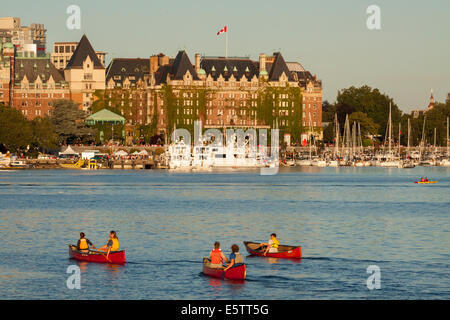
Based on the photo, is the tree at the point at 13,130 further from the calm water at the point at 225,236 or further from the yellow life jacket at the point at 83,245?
the yellow life jacket at the point at 83,245

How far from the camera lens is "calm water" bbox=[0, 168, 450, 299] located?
5378cm

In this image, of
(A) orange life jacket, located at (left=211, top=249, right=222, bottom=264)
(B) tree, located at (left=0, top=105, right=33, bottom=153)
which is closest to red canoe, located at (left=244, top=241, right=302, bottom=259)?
(A) orange life jacket, located at (left=211, top=249, right=222, bottom=264)

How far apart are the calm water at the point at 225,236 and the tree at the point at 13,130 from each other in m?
39.2

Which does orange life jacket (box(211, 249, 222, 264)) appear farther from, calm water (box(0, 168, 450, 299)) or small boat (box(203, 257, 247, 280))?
calm water (box(0, 168, 450, 299))

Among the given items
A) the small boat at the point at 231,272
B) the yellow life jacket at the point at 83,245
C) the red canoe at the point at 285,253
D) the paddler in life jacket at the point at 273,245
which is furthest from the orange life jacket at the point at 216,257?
the yellow life jacket at the point at 83,245

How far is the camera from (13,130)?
186 metres

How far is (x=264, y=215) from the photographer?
96.8 m

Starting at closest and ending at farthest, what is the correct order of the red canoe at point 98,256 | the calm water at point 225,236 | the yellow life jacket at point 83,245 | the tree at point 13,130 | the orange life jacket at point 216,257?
the calm water at point 225,236 → the orange life jacket at point 216,257 → the red canoe at point 98,256 → the yellow life jacket at point 83,245 → the tree at point 13,130

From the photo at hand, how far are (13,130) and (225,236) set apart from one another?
380 feet

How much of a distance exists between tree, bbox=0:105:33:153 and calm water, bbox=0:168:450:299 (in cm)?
3915

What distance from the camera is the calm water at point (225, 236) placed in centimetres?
5378

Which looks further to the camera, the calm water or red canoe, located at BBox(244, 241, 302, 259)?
red canoe, located at BBox(244, 241, 302, 259)
